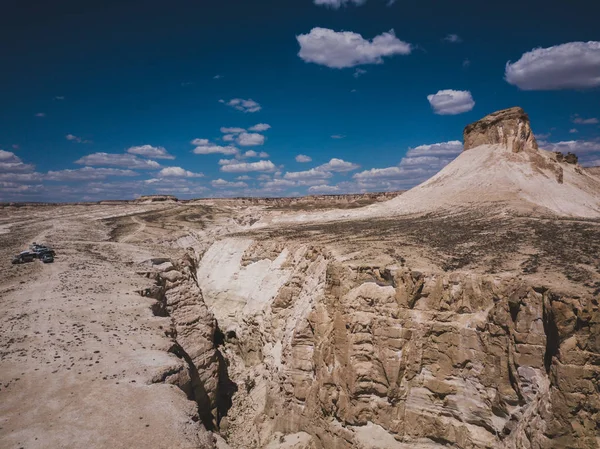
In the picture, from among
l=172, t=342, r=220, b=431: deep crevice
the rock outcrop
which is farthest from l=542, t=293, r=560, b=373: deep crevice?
l=172, t=342, r=220, b=431: deep crevice

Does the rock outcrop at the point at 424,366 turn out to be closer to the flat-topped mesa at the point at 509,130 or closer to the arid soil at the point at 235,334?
the arid soil at the point at 235,334

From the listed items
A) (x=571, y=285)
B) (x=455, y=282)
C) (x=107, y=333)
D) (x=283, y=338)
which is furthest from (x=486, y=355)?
(x=107, y=333)

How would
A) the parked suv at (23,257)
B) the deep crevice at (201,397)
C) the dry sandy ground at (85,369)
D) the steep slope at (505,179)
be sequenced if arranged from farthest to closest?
the steep slope at (505,179) < the parked suv at (23,257) < the deep crevice at (201,397) < the dry sandy ground at (85,369)

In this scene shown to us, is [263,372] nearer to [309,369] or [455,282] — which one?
[309,369]

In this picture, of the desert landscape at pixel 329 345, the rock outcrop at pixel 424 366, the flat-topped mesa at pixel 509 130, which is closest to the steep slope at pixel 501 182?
the flat-topped mesa at pixel 509 130

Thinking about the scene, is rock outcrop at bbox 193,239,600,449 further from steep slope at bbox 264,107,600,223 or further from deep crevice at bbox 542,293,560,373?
steep slope at bbox 264,107,600,223
